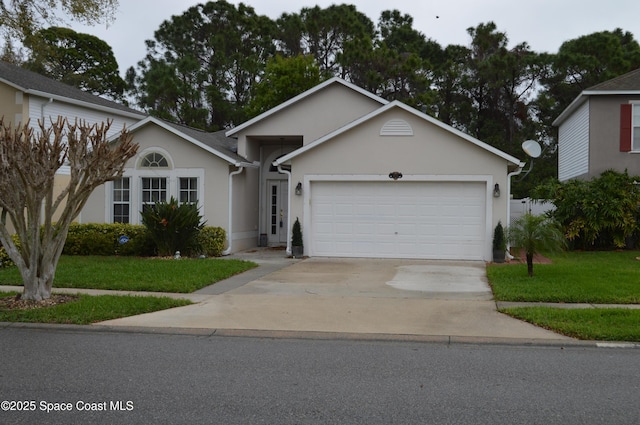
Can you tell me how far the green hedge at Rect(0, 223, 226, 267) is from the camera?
17359 mm

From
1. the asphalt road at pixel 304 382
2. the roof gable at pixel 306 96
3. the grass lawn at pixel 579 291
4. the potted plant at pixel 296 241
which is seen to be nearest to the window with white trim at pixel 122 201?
the roof gable at pixel 306 96

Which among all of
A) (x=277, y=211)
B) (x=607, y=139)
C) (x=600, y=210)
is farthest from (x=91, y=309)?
(x=607, y=139)

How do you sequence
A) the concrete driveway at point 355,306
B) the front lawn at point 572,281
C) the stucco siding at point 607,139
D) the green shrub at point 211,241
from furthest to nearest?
the stucco siding at point 607,139 < the green shrub at point 211,241 < the front lawn at point 572,281 < the concrete driveway at point 355,306

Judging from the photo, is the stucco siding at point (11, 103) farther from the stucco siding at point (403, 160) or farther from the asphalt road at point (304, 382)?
the asphalt road at point (304, 382)

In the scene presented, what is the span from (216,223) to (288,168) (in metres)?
2.60

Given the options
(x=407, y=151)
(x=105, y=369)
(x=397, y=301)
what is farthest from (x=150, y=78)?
(x=105, y=369)

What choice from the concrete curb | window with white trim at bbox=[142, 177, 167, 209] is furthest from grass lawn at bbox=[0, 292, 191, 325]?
window with white trim at bbox=[142, 177, 167, 209]

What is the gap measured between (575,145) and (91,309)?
18697 millimetres

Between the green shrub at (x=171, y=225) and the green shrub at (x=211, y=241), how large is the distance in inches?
23.5

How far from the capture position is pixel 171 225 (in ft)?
54.2

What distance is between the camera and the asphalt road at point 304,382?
530cm

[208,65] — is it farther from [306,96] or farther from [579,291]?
[579,291]

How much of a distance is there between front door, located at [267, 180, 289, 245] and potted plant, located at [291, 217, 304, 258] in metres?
3.92

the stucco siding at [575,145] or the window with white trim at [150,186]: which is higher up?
the stucco siding at [575,145]
